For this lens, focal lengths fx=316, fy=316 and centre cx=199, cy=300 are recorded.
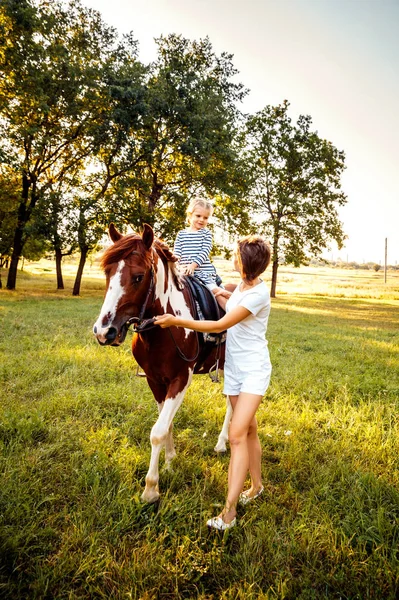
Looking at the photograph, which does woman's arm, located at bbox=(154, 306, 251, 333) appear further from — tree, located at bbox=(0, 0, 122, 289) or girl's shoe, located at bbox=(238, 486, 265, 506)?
tree, located at bbox=(0, 0, 122, 289)

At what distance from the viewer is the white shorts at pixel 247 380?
2.74 m

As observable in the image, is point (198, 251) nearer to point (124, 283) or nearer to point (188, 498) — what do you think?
point (124, 283)

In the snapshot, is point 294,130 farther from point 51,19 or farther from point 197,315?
point 197,315

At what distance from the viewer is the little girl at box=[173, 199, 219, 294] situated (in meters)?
4.23

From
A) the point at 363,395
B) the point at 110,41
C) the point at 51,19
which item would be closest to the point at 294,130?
the point at 110,41

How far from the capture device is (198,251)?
4234 mm

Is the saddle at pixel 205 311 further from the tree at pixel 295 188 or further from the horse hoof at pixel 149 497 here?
the tree at pixel 295 188

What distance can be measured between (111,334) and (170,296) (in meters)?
0.98

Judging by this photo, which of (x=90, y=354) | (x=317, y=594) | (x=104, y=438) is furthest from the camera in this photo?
(x=90, y=354)

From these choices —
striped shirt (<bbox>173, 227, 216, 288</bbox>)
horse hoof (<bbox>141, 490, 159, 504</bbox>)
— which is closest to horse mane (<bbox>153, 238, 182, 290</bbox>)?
striped shirt (<bbox>173, 227, 216, 288</bbox>)

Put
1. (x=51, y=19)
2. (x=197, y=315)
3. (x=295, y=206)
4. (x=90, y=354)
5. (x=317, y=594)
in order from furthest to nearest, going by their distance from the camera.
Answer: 1. (x=295, y=206)
2. (x=51, y=19)
3. (x=90, y=354)
4. (x=197, y=315)
5. (x=317, y=594)

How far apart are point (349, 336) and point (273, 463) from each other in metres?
9.34

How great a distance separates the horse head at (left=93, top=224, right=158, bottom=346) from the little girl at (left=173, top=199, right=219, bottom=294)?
1411 mm

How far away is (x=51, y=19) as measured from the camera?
18.1m
